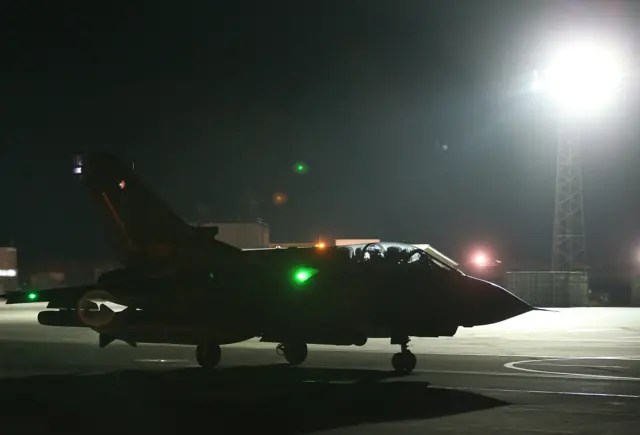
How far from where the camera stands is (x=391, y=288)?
51.5 feet

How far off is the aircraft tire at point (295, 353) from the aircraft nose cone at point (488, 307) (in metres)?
4.05

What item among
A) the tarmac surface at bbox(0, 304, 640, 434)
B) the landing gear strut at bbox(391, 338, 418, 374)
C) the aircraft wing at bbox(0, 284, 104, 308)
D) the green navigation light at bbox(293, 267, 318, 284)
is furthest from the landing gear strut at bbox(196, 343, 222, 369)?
the landing gear strut at bbox(391, 338, 418, 374)

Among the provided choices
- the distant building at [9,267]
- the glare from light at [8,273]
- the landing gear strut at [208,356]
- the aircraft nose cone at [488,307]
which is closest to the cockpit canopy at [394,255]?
the aircraft nose cone at [488,307]

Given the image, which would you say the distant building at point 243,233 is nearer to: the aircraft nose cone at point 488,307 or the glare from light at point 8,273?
the glare from light at point 8,273

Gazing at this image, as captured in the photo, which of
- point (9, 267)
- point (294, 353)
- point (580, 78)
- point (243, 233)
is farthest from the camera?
point (9, 267)

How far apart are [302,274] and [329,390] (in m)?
3.73

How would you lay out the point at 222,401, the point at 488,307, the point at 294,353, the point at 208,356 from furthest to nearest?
1. the point at 294,353
2. the point at 208,356
3. the point at 488,307
4. the point at 222,401

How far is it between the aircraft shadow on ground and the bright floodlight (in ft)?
116

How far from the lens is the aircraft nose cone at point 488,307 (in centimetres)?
1529

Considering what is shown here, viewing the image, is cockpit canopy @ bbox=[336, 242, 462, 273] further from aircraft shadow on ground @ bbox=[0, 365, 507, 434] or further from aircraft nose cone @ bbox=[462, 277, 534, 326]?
aircraft shadow on ground @ bbox=[0, 365, 507, 434]

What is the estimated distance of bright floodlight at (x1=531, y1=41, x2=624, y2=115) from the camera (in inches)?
1805

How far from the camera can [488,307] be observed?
15289 mm

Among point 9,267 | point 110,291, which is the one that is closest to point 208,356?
point 110,291

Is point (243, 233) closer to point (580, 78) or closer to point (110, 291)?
point (580, 78)
